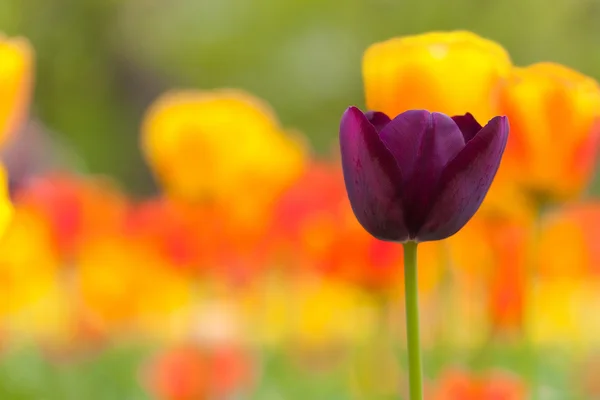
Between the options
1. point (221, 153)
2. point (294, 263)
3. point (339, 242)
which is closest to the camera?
point (339, 242)

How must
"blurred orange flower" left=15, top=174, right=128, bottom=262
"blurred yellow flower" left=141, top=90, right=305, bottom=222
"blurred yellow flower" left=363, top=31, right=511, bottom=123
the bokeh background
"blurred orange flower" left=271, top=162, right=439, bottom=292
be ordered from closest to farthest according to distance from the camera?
"blurred yellow flower" left=363, top=31, right=511, bottom=123
"blurred orange flower" left=271, top=162, right=439, bottom=292
"blurred yellow flower" left=141, top=90, right=305, bottom=222
"blurred orange flower" left=15, top=174, right=128, bottom=262
the bokeh background

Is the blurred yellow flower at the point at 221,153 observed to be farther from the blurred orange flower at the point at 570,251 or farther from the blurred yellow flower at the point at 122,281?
the blurred orange flower at the point at 570,251

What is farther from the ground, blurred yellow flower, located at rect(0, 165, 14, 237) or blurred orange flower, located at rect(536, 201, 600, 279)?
blurred orange flower, located at rect(536, 201, 600, 279)

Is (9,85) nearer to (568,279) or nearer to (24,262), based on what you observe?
(24,262)

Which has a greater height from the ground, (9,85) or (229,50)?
(229,50)

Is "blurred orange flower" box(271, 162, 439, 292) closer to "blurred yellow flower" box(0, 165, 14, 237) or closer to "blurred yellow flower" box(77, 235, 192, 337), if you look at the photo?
"blurred yellow flower" box(77, 235, 192, 337)

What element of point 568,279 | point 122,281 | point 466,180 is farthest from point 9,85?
point 568,279

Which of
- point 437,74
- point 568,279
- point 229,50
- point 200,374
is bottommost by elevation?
point 200,374

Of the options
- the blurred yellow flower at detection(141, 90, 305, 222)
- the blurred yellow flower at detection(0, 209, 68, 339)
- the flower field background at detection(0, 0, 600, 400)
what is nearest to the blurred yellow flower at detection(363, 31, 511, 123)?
the flower field background at detection(0, 0, 600, 400)
